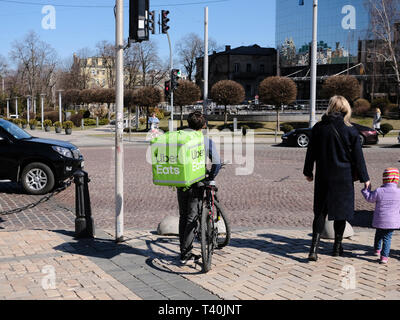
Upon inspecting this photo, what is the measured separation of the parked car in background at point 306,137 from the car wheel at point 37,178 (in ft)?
48.6

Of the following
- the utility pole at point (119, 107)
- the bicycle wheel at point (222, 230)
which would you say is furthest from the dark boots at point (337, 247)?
the utility pole at point (119, 107)

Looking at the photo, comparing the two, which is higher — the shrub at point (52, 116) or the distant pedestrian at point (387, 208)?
the shrub at point (52, 116)

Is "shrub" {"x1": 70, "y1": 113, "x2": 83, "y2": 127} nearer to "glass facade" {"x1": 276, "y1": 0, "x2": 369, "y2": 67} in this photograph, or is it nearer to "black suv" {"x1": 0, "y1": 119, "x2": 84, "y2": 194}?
"glass facade" {"x1": 276, "y1": 0, "x2": 369, "y2": 67}

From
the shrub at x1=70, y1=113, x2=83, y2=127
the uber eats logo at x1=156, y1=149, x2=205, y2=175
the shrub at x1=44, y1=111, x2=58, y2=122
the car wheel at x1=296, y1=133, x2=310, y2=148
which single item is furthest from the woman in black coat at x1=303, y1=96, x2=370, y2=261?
the shrub at x1=44, y1=111, x2=58, y2=122

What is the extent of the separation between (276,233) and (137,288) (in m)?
2.82

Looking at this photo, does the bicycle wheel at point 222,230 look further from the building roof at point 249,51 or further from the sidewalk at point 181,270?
the building roof at point 249,51

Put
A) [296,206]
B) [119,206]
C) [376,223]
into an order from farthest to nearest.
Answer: [296,206]
[119,206]
[376,223]

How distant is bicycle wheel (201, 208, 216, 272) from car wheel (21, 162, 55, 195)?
243 inches

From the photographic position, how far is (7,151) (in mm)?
10641

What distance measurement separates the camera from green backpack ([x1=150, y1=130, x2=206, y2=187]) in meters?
4.93

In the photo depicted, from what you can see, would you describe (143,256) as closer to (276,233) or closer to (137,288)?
(137,288)

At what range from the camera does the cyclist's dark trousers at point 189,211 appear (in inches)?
209
